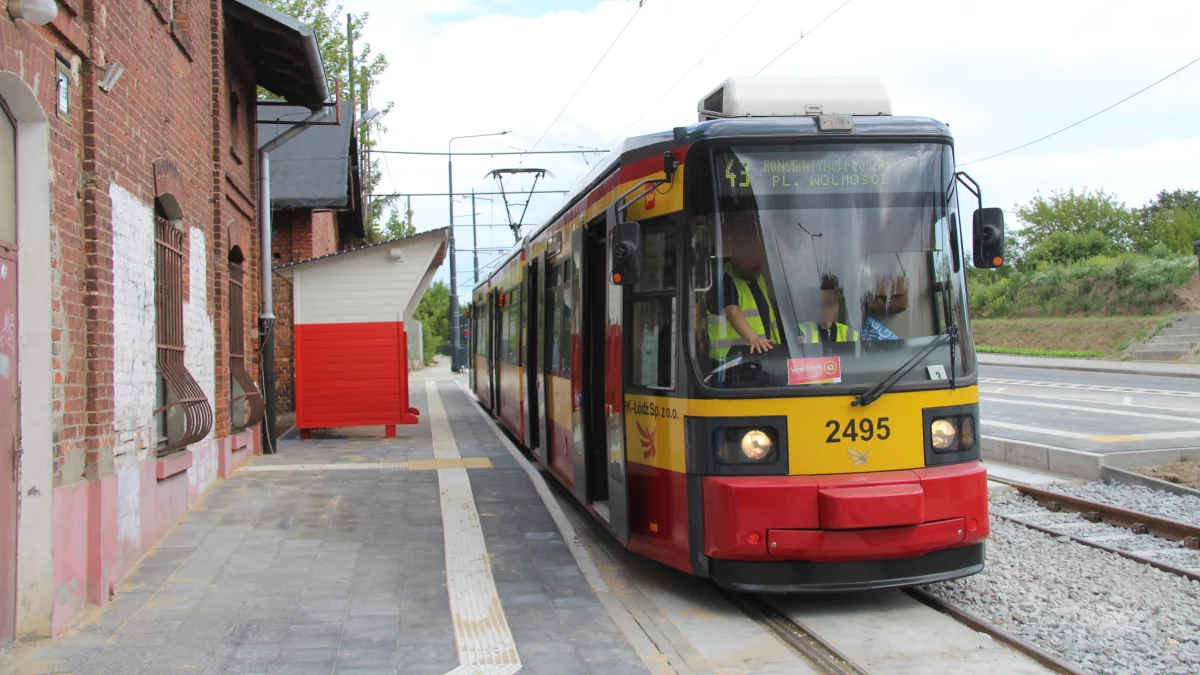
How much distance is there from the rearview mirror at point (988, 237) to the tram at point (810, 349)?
0.04ft

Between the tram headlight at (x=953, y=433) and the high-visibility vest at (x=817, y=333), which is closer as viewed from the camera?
the high-visibility vest at (x=817, y=333)

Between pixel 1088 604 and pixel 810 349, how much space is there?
2.37 meters

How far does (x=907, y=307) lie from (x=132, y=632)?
4.79 metres

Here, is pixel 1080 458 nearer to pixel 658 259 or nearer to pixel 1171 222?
pixel 658 259

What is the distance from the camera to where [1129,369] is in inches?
1144

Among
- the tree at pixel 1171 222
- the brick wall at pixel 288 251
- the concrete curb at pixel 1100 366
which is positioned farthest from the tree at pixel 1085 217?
the brick wall at pixel 288 251

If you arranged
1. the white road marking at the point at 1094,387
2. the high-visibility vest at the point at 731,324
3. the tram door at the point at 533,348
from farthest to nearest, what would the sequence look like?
the white road marking at the point at 1094,387
the tram door at the point at 533,348
the high-visibility vest at the point at 731,324

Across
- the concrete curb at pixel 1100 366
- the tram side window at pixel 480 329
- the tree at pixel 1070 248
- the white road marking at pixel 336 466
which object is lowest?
the white road marking at pixel 336 466

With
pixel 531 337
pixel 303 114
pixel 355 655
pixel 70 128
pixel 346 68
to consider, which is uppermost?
pixel 346 68

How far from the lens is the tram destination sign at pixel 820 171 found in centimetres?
617

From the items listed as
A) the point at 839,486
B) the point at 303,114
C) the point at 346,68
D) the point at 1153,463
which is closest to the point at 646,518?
the point at 839,486

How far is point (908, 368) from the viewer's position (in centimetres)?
612

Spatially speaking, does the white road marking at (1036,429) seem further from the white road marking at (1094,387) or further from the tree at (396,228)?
the tree at (396,228)

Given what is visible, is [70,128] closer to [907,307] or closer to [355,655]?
[355,655]
